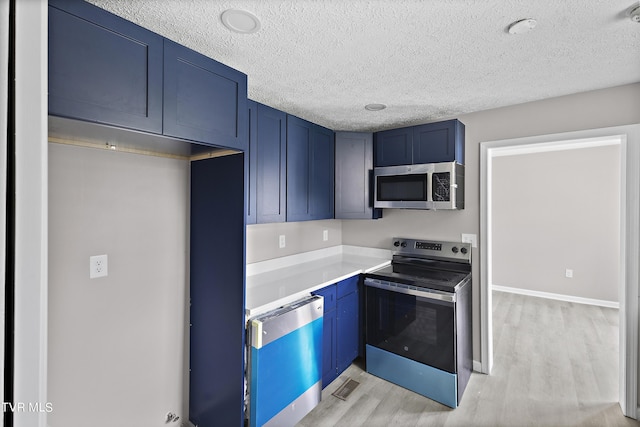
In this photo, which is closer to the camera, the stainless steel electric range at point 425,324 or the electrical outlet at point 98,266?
the electrical outlet at point 98,266

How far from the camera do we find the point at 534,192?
190 inches

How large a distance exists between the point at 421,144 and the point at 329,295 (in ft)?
5.21

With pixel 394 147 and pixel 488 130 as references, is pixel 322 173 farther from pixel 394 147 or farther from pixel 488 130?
pixel 488 130

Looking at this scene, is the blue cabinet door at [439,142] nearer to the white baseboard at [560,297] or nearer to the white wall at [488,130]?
the white wall at [488,130]

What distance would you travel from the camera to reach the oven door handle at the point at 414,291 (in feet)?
7.37

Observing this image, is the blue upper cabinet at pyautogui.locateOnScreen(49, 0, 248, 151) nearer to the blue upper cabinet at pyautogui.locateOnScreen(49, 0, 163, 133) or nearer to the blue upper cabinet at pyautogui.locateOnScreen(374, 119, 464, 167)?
the blue upper cabinet at pyautogui.locateOnScreen(49, 0, 163, 133)

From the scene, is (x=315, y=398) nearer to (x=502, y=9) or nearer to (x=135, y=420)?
(x=135, y=420)

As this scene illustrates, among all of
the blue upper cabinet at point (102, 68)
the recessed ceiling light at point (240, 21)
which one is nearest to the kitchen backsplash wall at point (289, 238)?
the blue upper cabinet at point (102, 68)

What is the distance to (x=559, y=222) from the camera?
4621 millimetres

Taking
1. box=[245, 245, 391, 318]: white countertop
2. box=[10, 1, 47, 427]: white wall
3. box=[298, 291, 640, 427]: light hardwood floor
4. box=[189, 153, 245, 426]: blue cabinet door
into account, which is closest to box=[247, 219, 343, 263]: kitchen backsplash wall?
box=[245, 245, 391, 318]: white countertop

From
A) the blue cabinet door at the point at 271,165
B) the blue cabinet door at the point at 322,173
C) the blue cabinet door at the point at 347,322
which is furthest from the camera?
the blue cabinet door at the point at 322,173

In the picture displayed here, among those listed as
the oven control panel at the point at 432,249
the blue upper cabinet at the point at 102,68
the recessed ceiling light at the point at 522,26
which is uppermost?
the recessed ceiling light at the point at 522,26

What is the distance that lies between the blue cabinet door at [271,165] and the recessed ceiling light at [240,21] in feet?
2.76

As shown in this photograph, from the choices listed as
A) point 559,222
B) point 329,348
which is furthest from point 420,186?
point 559,222
